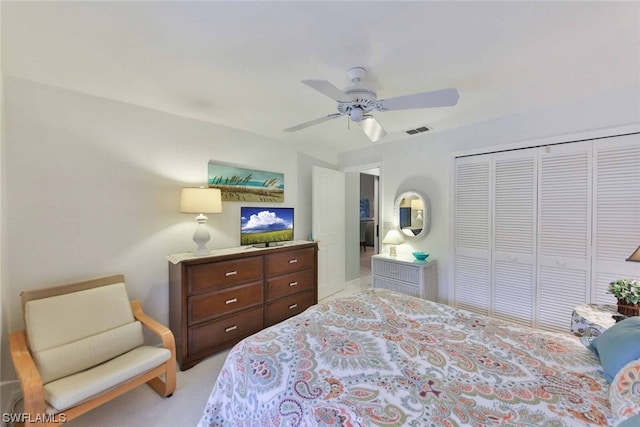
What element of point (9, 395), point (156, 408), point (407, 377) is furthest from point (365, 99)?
point (9, 395)

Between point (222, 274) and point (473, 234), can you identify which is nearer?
point (222, 274)

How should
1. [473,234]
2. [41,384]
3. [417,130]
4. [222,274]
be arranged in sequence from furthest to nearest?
[417,130], [473,234], [222,274], [41,384]

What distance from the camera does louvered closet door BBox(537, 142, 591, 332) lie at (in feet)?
7.92

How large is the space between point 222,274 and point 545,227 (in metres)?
3.35

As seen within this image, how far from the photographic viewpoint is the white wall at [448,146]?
7.57 ft

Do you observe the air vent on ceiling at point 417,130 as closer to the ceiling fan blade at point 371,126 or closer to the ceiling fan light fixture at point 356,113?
the ceiling fan blade at point 371,126

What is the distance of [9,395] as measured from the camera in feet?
6.00

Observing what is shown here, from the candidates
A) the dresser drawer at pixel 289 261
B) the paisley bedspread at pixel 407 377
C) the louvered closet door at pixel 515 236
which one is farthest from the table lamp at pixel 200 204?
the louvered closet door at pixel 515 236

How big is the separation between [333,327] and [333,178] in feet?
9.65

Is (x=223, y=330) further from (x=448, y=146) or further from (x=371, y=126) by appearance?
(x=448, y=146)

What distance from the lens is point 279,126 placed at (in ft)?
10.3

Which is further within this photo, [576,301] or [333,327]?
[576,301]

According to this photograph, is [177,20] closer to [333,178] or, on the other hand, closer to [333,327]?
[333,327]

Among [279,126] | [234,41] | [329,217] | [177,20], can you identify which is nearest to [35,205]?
[177,20]
